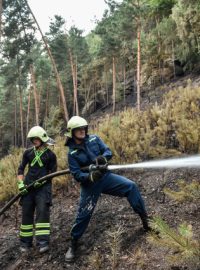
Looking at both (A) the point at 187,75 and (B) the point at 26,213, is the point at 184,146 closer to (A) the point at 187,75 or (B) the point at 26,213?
(B) the point at 26,213

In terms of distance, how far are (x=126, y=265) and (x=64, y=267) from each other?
1146 millimetres

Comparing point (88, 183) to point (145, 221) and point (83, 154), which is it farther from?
point (145, 221)

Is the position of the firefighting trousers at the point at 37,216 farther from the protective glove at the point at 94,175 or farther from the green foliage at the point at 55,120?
the green foliage at the point at 55,120

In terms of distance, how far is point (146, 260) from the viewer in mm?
4723

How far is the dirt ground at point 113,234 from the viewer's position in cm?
488

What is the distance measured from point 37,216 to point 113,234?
1.87 metres

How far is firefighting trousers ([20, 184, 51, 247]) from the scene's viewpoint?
6176mm

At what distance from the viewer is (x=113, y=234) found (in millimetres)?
5008

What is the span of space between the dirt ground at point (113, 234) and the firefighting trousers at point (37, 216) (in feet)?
0.82

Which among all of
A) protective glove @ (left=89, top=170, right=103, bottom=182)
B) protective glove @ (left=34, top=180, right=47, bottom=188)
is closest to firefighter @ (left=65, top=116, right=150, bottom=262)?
protective glove @ (left=89, top=170, right=103, bottom=182)

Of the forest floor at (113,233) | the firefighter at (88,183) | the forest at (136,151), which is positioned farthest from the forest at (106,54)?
the firefighter at (88,183)

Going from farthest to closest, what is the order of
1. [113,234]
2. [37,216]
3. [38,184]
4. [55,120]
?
1. [55,120]
2. [38,184]
3. [37,216]
4. [113,234]

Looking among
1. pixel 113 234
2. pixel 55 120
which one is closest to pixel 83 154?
pixel 113 234

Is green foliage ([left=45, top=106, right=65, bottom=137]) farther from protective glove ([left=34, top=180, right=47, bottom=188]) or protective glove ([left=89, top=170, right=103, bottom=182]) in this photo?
protective glove ([left=89, top=170, right=103, bottom=182])
